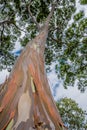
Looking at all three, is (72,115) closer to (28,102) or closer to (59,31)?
(59,31)

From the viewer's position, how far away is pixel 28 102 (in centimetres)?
378

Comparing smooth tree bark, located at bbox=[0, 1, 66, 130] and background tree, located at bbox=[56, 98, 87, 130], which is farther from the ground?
background tree, located at bbox=[56, 98, 87, 130]

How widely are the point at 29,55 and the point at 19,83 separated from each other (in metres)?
1.33

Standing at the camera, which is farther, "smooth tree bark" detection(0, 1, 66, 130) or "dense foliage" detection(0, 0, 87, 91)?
"dense foliage" detection(0, 0, 87, 91)

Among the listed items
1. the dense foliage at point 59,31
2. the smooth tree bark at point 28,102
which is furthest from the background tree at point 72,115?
the smooth tree bark at point 28,102

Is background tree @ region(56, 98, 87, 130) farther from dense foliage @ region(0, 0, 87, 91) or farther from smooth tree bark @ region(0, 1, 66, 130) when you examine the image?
smooth tree bark @ region(0, 1, 66, 130)

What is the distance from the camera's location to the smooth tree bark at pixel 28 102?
338cm

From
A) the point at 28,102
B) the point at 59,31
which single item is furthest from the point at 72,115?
the point at 28,102

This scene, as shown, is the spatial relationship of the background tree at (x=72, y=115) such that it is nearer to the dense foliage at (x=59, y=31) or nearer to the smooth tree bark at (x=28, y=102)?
the dense foliage at (x=59, y=31)

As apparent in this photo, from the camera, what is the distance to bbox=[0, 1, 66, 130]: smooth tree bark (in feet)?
11.1

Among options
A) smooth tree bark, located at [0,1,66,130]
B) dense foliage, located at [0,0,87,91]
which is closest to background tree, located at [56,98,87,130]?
dense foliage, located at [0,0,87,91]

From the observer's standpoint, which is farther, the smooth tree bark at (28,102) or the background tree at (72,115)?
the background tree at (72,115)

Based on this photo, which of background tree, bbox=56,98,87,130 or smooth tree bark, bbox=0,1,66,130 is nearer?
smooth tree bark, bbox=0,1,66,130

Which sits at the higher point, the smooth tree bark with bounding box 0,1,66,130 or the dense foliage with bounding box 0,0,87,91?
the dense foliage with bounding box 0,0,87,91
